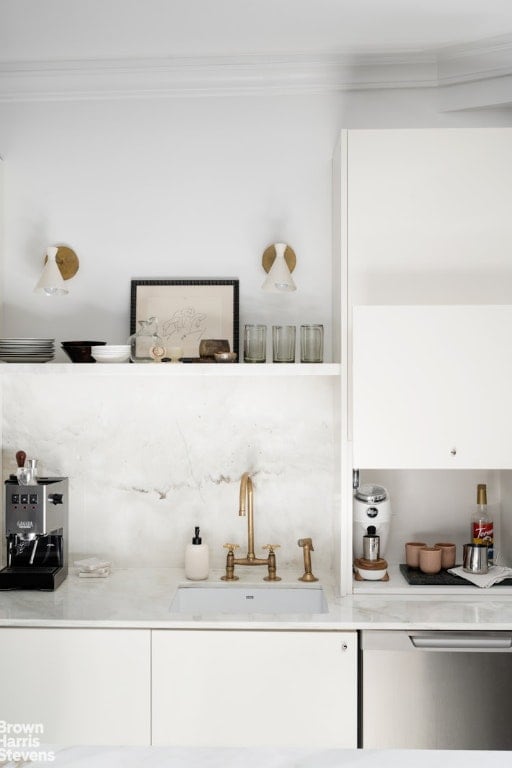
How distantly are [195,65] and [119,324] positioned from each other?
3.54ft

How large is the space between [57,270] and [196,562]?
125cm

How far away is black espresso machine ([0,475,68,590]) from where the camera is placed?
2.47 m

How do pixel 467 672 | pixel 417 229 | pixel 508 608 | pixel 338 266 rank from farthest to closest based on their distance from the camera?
pixel 338 266
pixel 417 229
pixel 508 608
pixel 467 672

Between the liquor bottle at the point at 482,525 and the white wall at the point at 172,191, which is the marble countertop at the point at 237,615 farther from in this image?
the white wall at the point at 172,191

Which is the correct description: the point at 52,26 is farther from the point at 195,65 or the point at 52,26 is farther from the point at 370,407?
the point at 370,407

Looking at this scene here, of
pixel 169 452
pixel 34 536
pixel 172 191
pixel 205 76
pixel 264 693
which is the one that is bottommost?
pixel 264 693

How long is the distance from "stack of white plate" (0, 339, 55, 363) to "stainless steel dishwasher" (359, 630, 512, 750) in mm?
1577

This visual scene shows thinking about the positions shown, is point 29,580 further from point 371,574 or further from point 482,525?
point 482,525

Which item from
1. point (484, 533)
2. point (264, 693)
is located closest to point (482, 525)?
point (484, 533)

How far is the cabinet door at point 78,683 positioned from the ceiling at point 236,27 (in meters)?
2.05

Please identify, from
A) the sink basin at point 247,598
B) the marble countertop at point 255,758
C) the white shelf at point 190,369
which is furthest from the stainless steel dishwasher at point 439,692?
the marble countertop at point 255,758

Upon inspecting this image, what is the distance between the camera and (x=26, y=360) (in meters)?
2.60

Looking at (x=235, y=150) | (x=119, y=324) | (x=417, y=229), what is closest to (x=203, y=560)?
(x=119, y=324)

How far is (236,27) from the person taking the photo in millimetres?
2459
